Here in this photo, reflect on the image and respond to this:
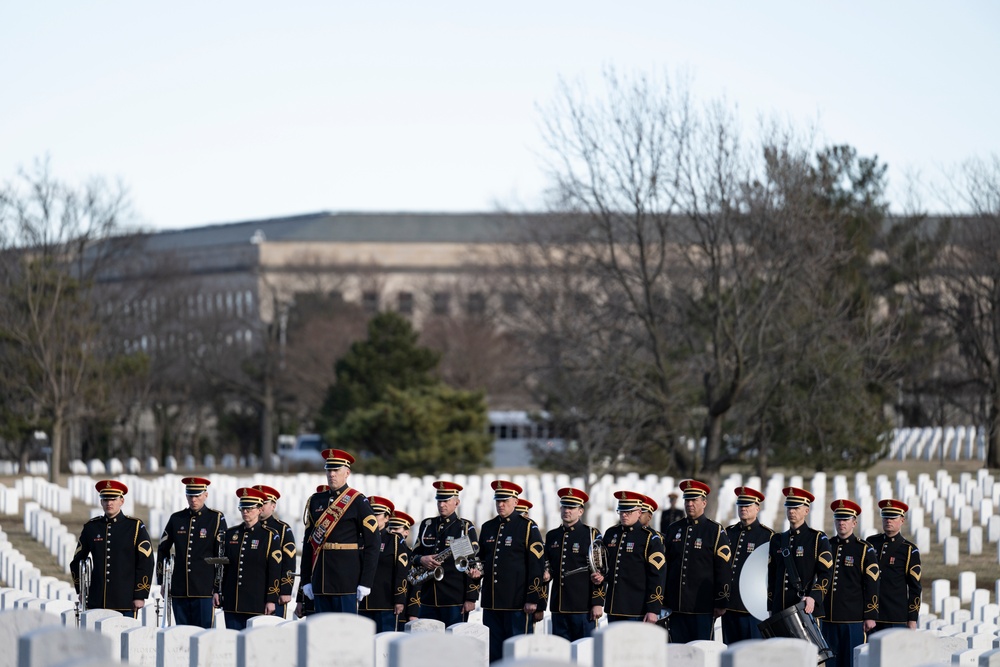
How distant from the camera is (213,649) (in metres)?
7.19

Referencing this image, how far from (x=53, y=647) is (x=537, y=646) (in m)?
2.25

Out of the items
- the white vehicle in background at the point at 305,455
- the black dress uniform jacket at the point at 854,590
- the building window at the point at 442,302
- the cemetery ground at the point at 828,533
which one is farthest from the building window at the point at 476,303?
the black dress uniform jacket at the point at 854,590

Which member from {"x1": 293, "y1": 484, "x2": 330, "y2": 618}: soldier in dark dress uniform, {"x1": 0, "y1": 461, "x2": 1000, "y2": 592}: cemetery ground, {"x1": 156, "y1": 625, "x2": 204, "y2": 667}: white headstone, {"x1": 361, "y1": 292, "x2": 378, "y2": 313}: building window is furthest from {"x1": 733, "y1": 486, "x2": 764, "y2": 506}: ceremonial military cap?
{"x1": 361, "y1": 292, "x2": 378, "y2": 313}: building window

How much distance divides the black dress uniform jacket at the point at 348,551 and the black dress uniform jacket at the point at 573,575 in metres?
1.18

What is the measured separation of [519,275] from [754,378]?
114ft

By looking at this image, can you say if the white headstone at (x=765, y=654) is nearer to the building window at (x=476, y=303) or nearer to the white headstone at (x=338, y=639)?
the white headstone at (x=338, y=639)

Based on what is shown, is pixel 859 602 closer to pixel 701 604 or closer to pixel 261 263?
pixel 701 604

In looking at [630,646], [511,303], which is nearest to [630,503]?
[630,646]

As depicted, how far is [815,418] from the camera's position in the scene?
25906 millimetres

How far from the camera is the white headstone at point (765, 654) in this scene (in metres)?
6.06

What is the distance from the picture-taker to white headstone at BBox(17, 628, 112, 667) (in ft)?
19.6

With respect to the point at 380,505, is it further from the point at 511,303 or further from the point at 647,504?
the point at 511,303

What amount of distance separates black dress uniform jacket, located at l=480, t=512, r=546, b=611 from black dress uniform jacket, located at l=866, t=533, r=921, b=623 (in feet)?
7.21

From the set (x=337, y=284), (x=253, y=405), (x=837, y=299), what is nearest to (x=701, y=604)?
(x=837, y=299)
